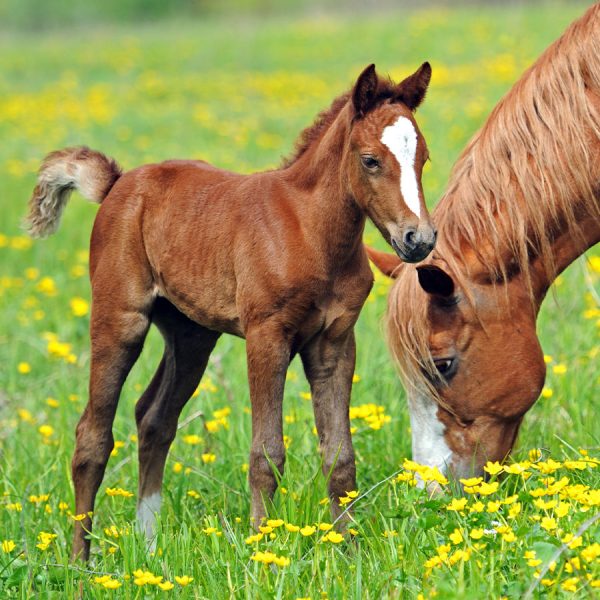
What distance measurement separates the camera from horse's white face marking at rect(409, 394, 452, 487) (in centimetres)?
374

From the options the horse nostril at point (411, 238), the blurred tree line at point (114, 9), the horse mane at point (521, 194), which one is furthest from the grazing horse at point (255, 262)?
the blurred tree line at point (114, 9)

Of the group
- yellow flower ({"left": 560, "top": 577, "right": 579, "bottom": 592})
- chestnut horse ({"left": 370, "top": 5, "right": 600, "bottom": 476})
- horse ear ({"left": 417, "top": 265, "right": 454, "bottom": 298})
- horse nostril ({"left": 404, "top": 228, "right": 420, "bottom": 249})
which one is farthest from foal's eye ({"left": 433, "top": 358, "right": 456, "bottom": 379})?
yellow flower ({"left": 560, "top": 577, "right": 579, "bottom": 592})

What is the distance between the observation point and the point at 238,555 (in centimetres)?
319

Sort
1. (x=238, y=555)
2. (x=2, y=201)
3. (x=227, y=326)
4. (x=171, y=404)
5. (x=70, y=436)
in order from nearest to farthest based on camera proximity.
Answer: (x=238, y=555)
(x=227, y=326)
(x=171, y=404)
(x=70, y=436)
(x=2, y=201)

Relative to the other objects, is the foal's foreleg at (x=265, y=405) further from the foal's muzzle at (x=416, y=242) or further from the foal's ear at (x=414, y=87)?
the foal's ear at (x=414, y=87)

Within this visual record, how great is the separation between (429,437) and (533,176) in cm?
101

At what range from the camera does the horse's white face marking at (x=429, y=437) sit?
3.74 meters

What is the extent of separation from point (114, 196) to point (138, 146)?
9.30m

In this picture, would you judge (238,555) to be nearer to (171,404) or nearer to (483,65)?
(171,404)

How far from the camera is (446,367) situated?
147 inches

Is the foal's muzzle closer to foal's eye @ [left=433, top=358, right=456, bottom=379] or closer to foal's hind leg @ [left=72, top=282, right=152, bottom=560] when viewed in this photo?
foal's eye @ [left=433, top=358, right=456, bottom=379]

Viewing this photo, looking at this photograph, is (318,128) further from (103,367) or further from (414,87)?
(103,367)

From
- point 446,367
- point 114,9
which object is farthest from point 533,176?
point 114,9

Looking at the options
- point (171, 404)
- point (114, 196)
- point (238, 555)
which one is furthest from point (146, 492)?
point (114, 196)
